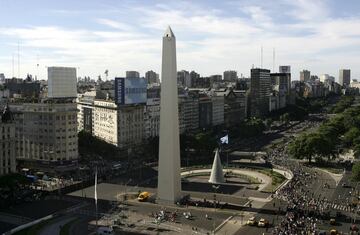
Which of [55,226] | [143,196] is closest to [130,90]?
[143,196]

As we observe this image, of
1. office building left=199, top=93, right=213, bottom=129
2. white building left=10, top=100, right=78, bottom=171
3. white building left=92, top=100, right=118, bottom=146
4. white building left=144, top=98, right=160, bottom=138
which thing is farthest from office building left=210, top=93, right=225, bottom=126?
white building left=10, top=100, right=78, bottom=171

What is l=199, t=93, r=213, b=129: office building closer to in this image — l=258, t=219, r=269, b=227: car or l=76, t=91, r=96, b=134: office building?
l=76, t=91, r=96, b=134: office building

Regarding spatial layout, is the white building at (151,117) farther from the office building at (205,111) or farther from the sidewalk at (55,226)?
the sidewalk at (55,226)

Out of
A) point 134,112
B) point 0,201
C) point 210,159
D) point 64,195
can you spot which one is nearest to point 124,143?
point 134,112

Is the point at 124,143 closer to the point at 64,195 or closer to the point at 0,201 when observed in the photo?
the point at 64,195

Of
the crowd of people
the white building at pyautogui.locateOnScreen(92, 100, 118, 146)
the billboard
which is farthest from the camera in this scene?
the billboard

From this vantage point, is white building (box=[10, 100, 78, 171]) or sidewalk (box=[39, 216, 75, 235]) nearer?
sidewalk (box=[39, 216, 75, 235])

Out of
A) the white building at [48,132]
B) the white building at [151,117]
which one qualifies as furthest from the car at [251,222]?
the white building at [151,117]

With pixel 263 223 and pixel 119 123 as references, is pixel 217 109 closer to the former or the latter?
pixel 119 123
